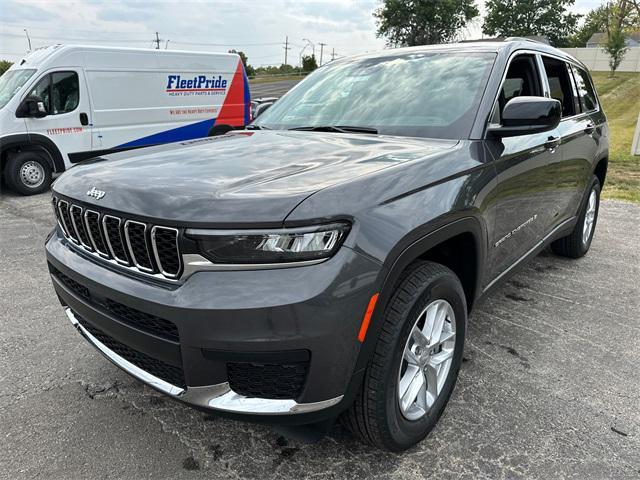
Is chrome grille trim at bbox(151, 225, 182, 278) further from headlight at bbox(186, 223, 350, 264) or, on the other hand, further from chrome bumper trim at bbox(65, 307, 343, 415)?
chrome bumper trim at bbox(65, 307, 343, 415)

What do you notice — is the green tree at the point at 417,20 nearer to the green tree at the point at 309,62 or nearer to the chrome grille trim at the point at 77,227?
the green tree at the point at 309,62

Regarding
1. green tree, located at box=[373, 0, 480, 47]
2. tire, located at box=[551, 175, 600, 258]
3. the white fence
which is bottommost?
tire, located at box=[551, 175, 600, 258]

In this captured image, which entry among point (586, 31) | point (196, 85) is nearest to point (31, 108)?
point (196, 85)

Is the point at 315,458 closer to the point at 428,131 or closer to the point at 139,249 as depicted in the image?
the point at 139,249

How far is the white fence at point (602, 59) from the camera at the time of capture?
155 ft

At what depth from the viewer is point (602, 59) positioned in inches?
2005

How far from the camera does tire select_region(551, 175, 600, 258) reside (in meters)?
4.61

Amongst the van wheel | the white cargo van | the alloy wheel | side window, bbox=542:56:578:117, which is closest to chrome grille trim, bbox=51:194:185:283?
the alloy wheel

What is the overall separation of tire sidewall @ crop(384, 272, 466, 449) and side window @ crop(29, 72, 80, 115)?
8.65m

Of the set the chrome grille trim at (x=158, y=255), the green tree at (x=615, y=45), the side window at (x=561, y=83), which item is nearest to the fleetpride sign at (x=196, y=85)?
the side window at (x=561, y=83)

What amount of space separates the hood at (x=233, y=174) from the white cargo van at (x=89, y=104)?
19.0 feet

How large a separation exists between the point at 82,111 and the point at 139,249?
8.36 m

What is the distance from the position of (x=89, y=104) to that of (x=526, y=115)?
8615 millimetres

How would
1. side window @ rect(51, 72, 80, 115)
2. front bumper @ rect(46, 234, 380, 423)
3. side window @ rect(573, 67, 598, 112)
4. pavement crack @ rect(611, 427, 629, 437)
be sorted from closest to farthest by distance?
front bumper @ rect(46, 234, 380, 423) → pavement crack @ rect(611, 427, 629, 437) → side window @ rect(573, 67, 598, 112) → side window @ rect(51, 72, 80, 115)
